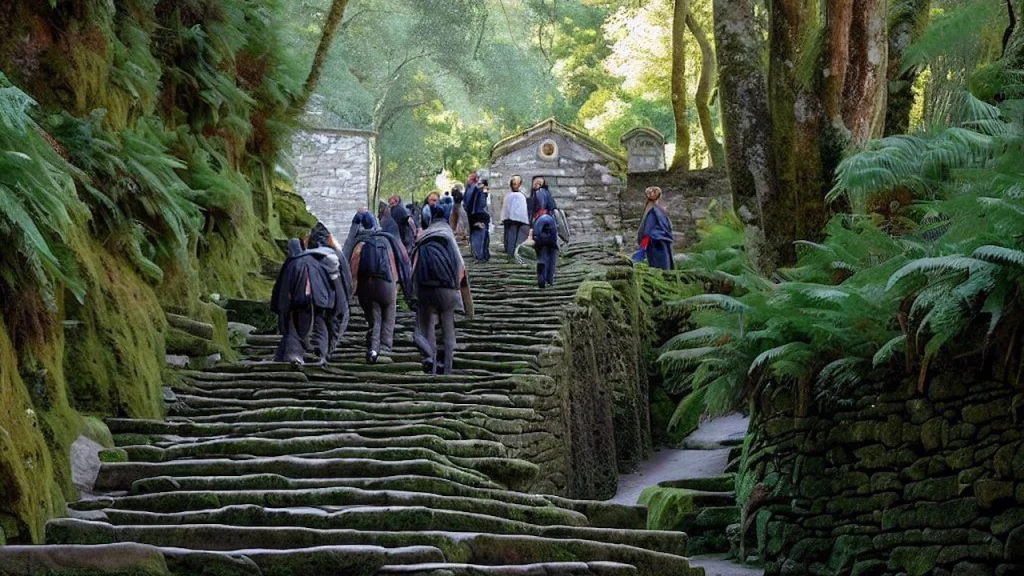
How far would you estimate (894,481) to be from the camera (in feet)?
42.3

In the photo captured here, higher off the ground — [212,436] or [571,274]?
[571,274]

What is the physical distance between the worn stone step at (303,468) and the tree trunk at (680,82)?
19.1 m

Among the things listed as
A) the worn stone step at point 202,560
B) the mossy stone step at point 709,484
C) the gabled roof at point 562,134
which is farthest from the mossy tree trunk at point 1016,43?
the gabled roof at point 562,134

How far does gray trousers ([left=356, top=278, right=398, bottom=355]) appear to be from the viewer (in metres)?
15.5

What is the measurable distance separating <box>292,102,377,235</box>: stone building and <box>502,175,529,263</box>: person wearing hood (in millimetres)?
9433

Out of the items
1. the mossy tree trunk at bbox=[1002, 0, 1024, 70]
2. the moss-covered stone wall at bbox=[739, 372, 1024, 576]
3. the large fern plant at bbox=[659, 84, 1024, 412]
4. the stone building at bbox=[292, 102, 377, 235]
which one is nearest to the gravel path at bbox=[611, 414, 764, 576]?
the moss-covered stone wall at bbox=[739, 372, 1024, 576]

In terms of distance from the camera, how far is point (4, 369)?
898 cm

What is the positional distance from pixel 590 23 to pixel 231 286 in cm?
2858

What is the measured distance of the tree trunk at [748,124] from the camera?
15.3 metres

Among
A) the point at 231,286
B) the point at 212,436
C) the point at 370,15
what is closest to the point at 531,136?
the point at 370,15

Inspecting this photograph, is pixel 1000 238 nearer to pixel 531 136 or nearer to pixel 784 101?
pixel 784 101

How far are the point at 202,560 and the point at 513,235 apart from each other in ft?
53.5

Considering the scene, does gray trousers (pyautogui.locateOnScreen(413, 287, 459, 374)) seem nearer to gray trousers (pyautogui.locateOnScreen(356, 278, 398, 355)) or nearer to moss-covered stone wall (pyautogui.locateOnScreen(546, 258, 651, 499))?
gray trousers (pyautogui.locateOnScreen(356, 278, 398, 355))

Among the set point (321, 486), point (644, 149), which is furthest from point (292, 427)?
point (644, 149)
